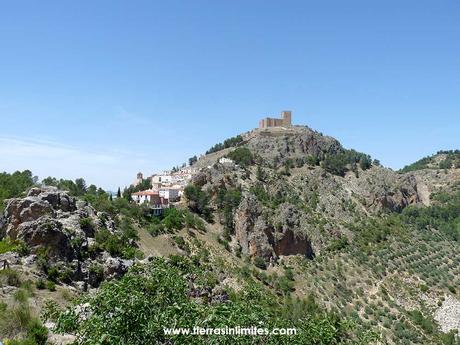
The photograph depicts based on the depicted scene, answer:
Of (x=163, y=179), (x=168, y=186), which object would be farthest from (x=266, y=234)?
(x=163, y=179)

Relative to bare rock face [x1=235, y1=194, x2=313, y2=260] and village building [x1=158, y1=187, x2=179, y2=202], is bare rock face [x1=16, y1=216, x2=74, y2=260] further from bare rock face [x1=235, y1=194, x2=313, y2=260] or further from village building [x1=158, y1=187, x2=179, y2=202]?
village building [x1=158, y1=187, x2=179, y2=202]

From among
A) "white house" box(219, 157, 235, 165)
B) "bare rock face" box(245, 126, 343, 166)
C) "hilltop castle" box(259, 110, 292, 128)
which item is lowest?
"white house" box(219, 157, 235, 165)

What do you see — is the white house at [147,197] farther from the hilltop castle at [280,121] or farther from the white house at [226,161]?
the hilltop castle at [280,121]

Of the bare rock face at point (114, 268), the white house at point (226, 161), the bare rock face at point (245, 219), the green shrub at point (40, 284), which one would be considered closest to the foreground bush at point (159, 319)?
the green shrub at point (40, 284)

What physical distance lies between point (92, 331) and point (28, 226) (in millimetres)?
28525

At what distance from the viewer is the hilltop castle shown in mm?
130500

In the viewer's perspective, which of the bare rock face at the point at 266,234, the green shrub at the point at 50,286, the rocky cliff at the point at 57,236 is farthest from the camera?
the bare rock face at the point at 266,234

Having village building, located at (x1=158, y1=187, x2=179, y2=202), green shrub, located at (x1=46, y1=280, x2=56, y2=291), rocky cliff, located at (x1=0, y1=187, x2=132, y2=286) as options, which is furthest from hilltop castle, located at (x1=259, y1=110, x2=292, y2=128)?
green shrub, located at (x1=46, y1=280, x2=56, y2=291)

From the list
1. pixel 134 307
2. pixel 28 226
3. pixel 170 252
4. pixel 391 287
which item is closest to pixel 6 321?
pixel 134 307

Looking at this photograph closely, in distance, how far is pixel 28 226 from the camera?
3778 cm

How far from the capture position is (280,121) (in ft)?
431

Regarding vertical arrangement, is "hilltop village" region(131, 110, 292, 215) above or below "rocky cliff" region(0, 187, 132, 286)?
above

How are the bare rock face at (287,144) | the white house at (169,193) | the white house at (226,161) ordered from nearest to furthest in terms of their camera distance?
the white house at (169,193) < the white house at (226,161) < the bare rock face at (287,144)

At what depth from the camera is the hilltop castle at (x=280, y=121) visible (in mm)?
130500
